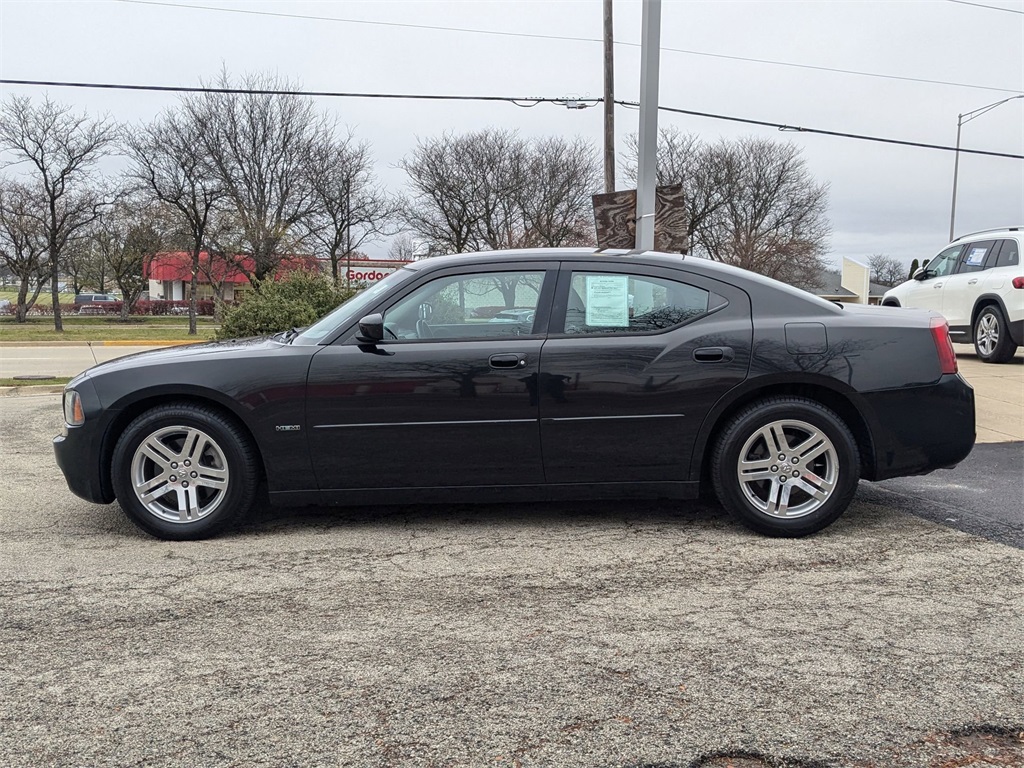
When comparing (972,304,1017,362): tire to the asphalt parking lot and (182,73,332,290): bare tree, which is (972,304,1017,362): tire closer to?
the asphalt parking lot

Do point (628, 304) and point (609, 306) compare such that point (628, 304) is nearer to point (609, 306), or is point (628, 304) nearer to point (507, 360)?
point (609, 306)

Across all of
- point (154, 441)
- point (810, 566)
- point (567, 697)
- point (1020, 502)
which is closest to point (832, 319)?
point (810, 566)

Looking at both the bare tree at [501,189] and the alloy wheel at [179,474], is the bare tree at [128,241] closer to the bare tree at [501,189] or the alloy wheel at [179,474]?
the bare tree at [501,189]

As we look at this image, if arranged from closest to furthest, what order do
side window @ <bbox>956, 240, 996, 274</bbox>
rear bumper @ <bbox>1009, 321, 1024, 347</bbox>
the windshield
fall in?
the windshield
rear bumper @ <bbox>1009, 321, 1024, 347</bbox>
side window @ <bbox>956, 240, 996, 274</bbox>

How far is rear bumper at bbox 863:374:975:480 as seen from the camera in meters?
4.47

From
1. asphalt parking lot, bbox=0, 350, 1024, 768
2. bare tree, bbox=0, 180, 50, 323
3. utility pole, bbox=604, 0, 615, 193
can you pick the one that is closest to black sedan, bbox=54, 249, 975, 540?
asphalt parking lot, bbox=0, 350, 1024, 768

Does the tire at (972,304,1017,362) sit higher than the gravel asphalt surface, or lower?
higher

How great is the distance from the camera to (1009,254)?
38.7 ft

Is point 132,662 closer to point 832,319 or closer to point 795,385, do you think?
point 795,385

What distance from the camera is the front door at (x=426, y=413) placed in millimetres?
4406

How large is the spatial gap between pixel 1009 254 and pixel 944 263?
1252 mm

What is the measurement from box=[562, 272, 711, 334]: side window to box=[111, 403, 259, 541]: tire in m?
1.88

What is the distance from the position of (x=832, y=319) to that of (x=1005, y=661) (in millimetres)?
2066

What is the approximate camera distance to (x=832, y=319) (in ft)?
14.9
